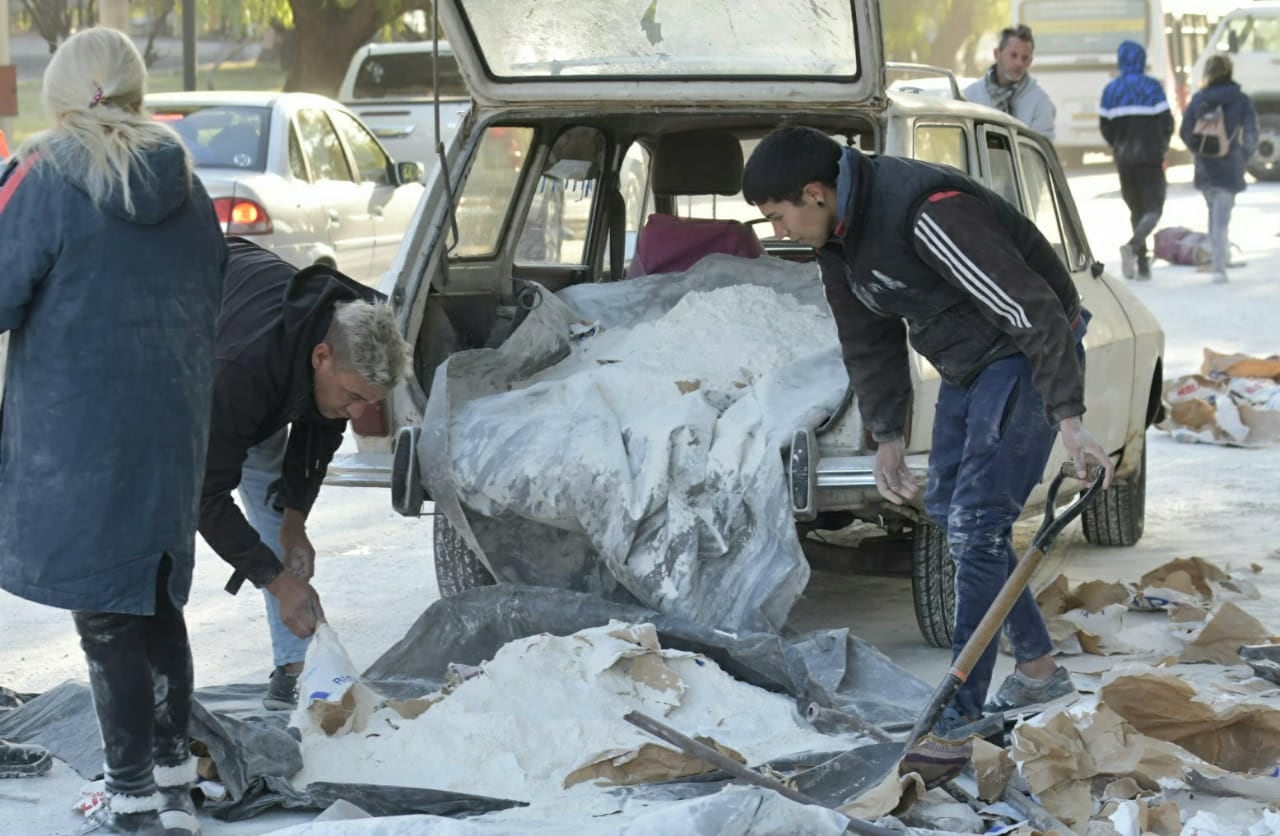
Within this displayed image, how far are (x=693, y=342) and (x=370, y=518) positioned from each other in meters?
2.42

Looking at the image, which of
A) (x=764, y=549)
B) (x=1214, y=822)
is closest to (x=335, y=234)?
(x=764, y=549)

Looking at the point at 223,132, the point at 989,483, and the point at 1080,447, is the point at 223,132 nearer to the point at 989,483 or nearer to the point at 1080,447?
the point at 989,483

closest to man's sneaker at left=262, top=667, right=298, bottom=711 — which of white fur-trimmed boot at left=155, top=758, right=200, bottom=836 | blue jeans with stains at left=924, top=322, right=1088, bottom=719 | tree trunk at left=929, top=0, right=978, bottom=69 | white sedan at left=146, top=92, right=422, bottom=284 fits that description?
white fur-trimmed boot at left=155, top=758, right=200, bottom=836

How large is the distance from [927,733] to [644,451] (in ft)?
4.95

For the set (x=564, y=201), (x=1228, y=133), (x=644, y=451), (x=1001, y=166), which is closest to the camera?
(x=644, y=451)

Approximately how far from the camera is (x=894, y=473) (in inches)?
209

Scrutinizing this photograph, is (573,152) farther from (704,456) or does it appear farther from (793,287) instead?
(704,456)

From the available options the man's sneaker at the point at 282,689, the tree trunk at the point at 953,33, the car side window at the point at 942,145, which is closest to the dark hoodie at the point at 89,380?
the man's sneaker at the point at 282,689

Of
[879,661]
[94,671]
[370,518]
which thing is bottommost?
[370,518]

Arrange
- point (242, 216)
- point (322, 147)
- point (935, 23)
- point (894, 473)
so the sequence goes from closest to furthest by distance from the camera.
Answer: point (894, 473)
point (242, 216)
point (322, 147)
point (935, 23)

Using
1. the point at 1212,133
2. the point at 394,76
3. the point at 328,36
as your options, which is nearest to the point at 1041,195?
the point at 1212,133

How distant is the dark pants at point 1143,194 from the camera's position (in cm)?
1675

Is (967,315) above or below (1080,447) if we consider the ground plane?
above

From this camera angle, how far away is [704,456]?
224 inches
